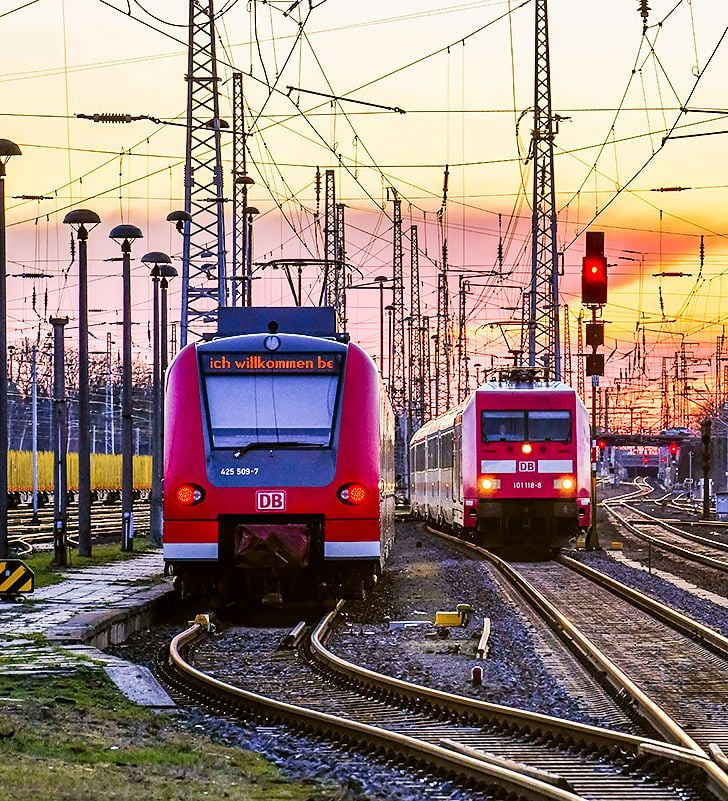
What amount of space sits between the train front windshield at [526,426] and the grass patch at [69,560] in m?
7.35

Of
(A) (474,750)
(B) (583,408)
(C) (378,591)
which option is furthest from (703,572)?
(A) (474,750)

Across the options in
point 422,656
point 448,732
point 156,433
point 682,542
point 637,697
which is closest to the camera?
point 448,732

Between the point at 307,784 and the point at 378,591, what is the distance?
14.4 meters

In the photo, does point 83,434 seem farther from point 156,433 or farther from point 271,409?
point 271,409

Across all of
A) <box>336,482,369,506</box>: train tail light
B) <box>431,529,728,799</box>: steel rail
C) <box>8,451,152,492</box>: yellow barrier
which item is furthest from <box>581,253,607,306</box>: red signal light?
<box>8,451,152,492</box>: yellow barrier

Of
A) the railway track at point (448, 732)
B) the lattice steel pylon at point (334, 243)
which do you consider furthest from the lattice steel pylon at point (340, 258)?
the railway track at point (448, 732)

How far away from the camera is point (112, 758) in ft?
30.5

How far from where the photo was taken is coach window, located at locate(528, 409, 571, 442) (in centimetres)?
3203

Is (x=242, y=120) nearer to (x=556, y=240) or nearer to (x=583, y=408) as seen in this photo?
(x=556, y=240)

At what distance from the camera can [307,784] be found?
8.83 m

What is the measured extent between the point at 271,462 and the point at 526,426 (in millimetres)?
14787

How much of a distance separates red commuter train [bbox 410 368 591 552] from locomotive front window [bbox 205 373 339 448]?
1405cm

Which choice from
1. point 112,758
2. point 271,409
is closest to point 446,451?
point 271,409

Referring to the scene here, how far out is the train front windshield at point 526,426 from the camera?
32062 millimetres
